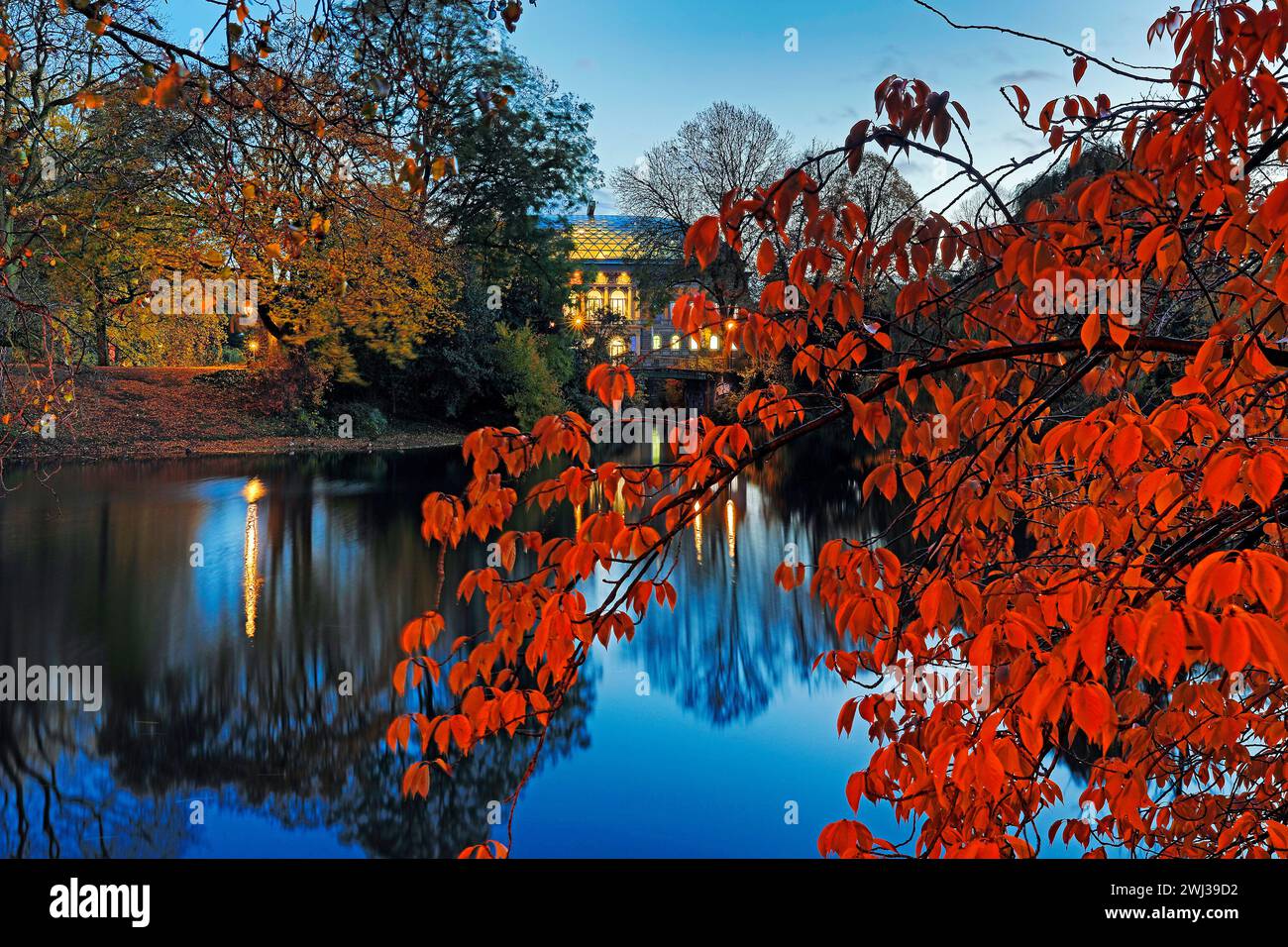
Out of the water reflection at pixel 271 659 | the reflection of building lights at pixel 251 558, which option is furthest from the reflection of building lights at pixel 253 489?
the water reflection at pixel 271 659

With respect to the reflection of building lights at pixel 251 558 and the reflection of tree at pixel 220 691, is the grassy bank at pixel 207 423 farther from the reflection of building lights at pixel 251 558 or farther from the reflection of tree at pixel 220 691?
the reflection of tree at pixel 220 691

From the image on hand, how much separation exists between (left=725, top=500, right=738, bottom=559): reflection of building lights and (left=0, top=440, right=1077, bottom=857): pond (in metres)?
0.06

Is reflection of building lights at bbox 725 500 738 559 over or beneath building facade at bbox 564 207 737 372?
beneath

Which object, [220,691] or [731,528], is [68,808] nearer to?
[220,691]

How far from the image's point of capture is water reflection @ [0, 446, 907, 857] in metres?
4.66

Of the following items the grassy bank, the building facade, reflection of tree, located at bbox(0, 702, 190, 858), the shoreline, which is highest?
the building facade

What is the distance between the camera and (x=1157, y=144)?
146 cm

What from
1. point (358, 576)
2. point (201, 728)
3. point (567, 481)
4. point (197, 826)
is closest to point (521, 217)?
point (358, 576)

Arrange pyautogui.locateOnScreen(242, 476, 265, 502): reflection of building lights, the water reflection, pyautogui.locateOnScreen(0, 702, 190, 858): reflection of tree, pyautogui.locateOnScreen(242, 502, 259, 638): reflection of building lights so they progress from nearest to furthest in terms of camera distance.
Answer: pyautogui.locateOnScreen(0, 702, 190, 858): reflection of tree < the water reflection < pyautogui.locateOnScreen(242, 502, 259, 638): reflection of building lights < pyautogui.locateOnScreen(242, 476, 265, 502): reflection of building lights

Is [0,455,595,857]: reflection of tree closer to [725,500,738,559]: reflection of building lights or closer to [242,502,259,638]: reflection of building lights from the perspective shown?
[242,502,259,638]: reflection of building lights

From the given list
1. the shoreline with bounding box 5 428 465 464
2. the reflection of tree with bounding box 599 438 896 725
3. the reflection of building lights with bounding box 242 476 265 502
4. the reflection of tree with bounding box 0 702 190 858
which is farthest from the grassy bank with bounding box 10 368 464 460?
the reflection of tree with bounding box 0 702 190 858

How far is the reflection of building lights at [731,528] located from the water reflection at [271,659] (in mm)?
63
